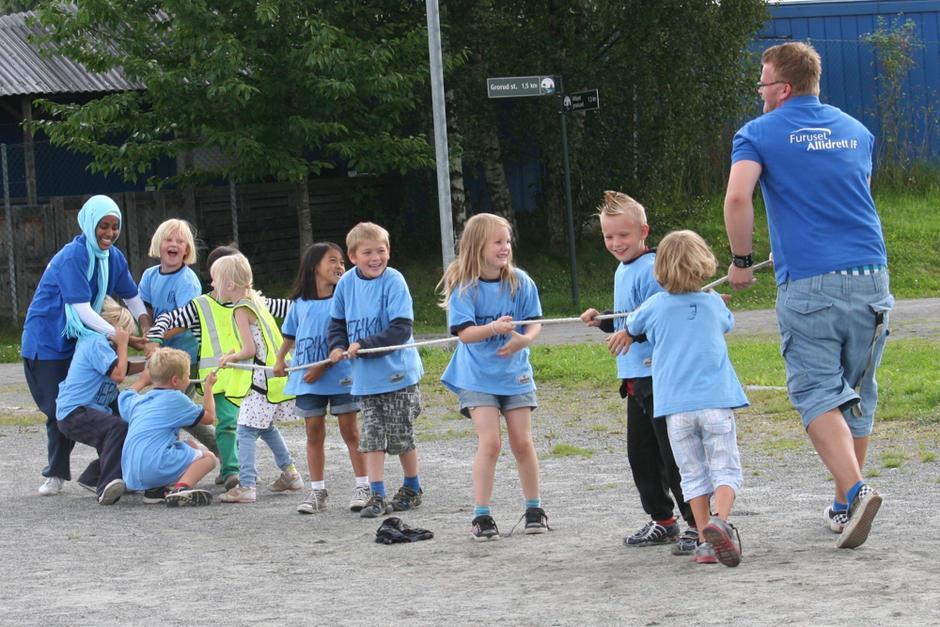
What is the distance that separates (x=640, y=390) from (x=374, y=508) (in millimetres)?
1888

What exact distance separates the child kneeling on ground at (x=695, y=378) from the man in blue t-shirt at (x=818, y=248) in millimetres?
192

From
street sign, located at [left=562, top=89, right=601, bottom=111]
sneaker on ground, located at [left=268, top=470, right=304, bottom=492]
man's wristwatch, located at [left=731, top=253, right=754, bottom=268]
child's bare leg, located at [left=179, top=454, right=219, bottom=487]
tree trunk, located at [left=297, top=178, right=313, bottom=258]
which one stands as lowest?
sneaker on ground, located at [left=268, top=470, right=304, bottom=492]

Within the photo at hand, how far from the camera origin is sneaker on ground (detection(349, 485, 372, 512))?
7.91 meters

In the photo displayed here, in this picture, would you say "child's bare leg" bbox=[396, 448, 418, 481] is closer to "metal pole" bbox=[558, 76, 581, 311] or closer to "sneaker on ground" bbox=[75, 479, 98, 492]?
"sneaker on ground" bbox=[75, 479, 98, 492]

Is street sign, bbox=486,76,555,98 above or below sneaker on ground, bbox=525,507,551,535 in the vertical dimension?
above

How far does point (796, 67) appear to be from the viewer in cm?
627

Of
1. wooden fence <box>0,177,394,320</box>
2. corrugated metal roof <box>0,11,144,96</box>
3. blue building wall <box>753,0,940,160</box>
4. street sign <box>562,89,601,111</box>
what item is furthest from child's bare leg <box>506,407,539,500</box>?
blue building wall <box>753,0,940,160</box>

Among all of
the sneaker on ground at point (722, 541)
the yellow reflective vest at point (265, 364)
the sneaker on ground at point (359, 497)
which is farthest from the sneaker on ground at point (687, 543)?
the yellow reflective vest at point (265, 364)

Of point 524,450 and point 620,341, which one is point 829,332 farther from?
point 524,450

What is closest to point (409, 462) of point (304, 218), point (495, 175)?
point (304, 218)

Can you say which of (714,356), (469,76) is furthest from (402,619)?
(469,76)

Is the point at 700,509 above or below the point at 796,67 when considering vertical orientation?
below

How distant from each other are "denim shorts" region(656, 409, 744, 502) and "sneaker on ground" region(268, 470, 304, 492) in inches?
133

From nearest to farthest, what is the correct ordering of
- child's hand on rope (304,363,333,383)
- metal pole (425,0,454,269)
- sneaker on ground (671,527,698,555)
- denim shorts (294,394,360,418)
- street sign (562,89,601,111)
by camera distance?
sneaker on ground (671,527,698,555) < child's hand on rope (304,363,333,383) < denim shorts (294,394,360,418) < metal pole (425,0,454,269) < street sign (562,89,601,111)
